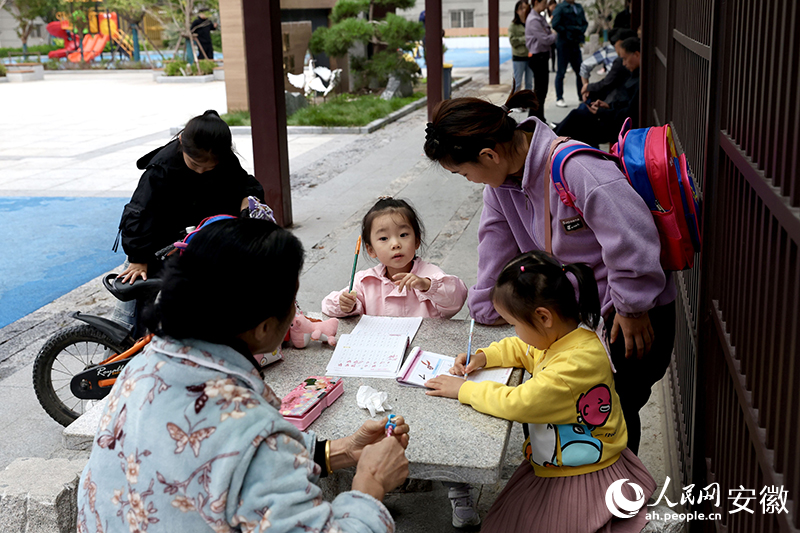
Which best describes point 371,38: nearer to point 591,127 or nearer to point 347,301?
point 591,127

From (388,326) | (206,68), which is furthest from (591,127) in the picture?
(206,68)

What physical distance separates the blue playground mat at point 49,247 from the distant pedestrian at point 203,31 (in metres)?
17.1

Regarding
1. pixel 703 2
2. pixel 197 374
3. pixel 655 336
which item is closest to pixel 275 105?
pixel 703 2

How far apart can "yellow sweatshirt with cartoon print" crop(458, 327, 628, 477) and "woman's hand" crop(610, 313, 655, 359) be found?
0.58ft

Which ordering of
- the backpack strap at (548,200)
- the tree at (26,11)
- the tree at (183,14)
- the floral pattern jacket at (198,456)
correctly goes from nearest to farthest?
the floral pattern jacket at (198,456) → the backpack strap at (548,200) → the tree at (183,14) → the tree at (26,11)

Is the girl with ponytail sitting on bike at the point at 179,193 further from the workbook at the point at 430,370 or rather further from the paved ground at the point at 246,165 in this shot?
the workbook at the point at 430,370

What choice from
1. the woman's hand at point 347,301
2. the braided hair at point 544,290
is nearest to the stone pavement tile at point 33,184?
the woman's hand at point 347,301

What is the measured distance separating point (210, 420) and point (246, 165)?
9.10 meters

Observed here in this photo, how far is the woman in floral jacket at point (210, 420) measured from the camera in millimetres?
1393

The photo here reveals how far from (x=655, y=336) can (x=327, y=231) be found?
4986 mm

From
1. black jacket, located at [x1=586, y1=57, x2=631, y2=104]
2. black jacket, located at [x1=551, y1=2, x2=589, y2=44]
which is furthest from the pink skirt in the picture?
black jacket, located at [x1=551, y1=2, x2=589, y2=44]

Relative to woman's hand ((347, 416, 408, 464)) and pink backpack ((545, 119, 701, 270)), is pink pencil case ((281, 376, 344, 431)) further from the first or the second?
pink backpack ((545, 119, 701, 270))

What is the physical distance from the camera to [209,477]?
4.55 feet

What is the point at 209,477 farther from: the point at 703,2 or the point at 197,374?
the point at 703,2
